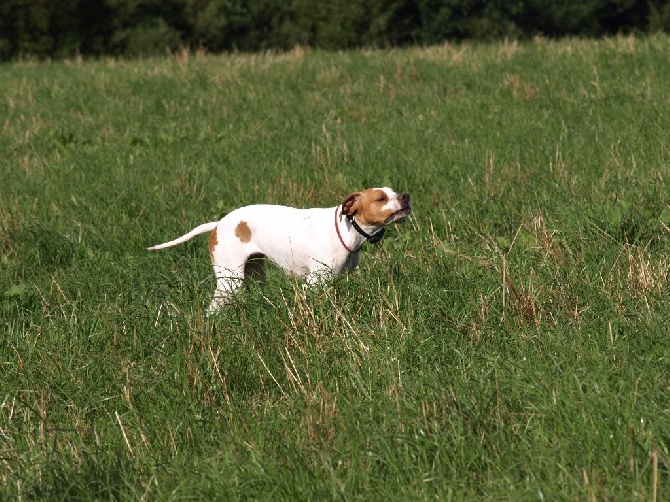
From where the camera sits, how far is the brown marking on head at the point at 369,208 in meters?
5.62

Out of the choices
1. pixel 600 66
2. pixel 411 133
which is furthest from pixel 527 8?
pixel 411 133

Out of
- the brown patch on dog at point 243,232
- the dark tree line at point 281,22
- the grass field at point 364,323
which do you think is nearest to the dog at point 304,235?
the brown patch on dog at point 243,232

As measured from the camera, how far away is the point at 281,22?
3844cm

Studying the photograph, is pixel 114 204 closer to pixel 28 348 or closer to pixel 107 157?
pixel 107 157

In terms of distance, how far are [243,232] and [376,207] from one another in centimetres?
94

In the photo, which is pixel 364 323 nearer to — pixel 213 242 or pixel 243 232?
pixel 243 232

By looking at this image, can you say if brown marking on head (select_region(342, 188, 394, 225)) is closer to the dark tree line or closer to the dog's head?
the dog's head

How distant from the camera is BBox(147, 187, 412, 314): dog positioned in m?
5.64

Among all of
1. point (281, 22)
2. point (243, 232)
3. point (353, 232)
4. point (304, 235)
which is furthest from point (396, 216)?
point (281, 22)

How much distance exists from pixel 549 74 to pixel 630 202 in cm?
625

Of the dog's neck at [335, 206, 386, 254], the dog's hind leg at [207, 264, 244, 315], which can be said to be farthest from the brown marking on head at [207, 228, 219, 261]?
the dog's neck at [335, 206, 386, 254]

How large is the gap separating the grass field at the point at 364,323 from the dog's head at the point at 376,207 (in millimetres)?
264

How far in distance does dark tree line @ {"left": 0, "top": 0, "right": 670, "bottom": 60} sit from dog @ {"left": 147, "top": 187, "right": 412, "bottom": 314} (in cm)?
2780

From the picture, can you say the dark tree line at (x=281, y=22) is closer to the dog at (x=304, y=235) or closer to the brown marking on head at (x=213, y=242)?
the brown marking on head at (x=213, y=242)
